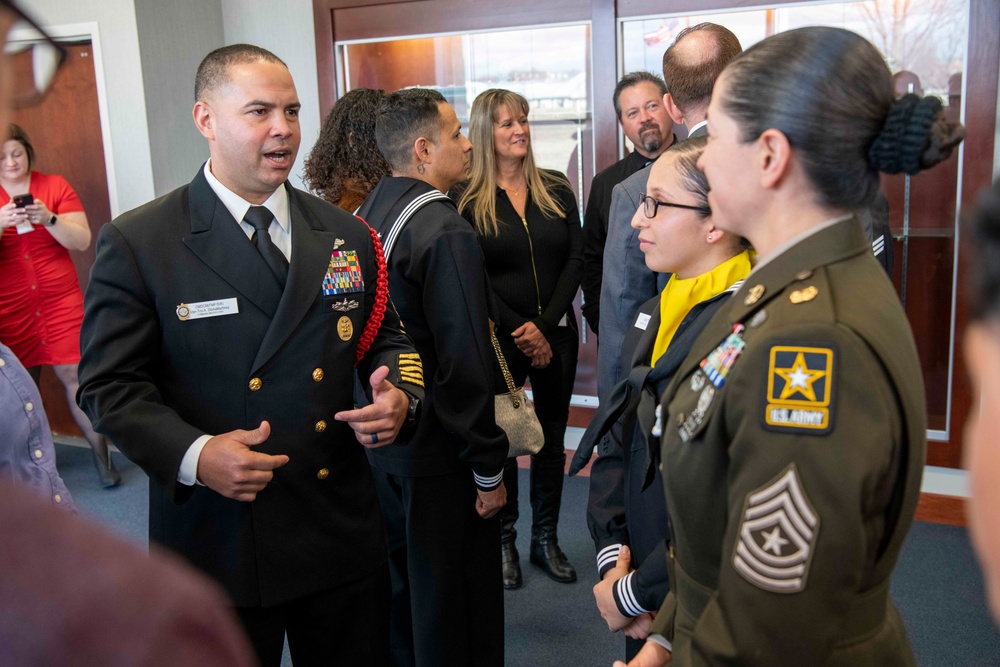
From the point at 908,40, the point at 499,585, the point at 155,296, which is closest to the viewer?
the point at 155,296

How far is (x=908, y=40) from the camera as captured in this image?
3699 mm

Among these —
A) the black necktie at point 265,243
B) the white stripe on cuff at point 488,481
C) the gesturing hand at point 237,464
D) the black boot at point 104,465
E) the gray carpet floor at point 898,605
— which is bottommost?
the gray carpet floor at point 898,605

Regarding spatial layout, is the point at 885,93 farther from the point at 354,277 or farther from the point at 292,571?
the point at 292,571

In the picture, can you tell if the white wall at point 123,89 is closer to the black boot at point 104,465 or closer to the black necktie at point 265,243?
the black boot at point 104,465

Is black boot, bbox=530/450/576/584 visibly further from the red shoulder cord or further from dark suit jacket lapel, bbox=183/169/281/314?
dark suit jacket lapel, bbox=183/169/281/314

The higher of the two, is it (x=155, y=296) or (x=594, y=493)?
(x=155, y=296)

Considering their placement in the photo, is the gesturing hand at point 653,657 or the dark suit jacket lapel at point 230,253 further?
the dark suit jacket lapel at point 230,253

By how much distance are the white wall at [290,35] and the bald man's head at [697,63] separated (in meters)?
2.91

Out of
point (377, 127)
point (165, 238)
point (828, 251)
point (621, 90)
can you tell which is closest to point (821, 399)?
point (828, 251)

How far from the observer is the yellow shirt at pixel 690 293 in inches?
62.7

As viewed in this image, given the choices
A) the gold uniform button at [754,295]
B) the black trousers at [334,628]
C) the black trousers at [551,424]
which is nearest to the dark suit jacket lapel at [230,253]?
the black trousers at [334,628]

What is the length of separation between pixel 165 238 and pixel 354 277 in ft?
1.27

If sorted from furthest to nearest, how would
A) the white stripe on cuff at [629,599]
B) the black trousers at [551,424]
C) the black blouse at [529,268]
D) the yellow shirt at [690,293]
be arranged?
the black trousers at [551,424], the black blouse at [529,268], the yellow shirt at [690,293], the white stripe on cuff at [629,599]

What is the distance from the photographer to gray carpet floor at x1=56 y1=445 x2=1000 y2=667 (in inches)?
111
